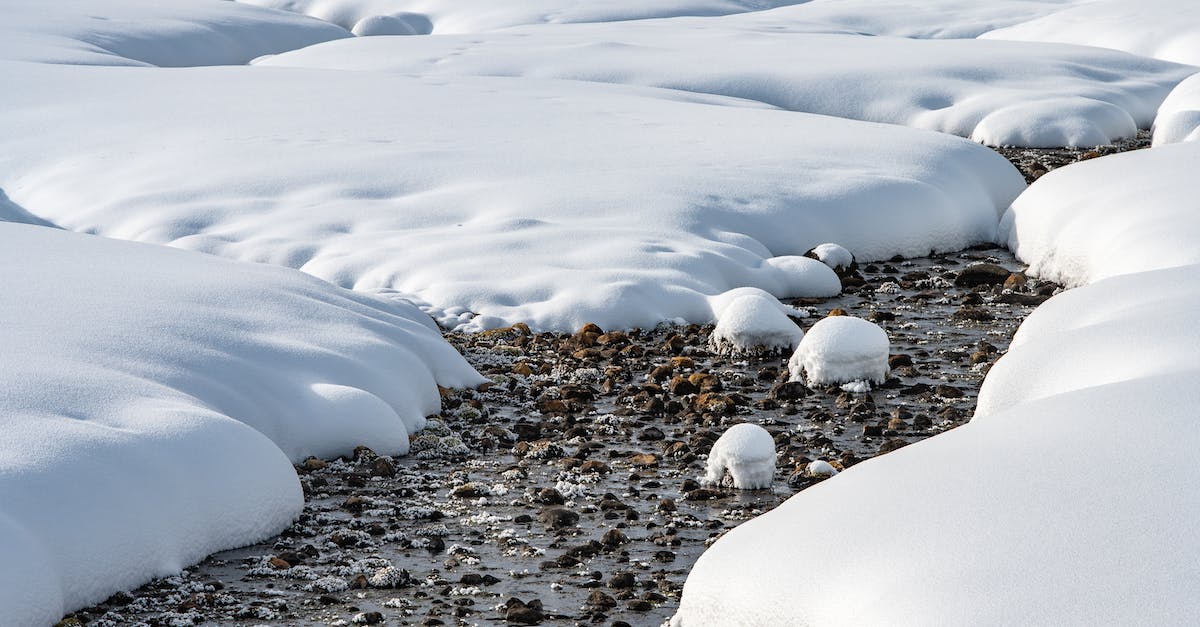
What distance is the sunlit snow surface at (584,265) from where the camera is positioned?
3438 mm

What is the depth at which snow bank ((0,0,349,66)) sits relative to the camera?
2058cm

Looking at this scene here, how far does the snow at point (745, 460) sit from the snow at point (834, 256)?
12.8ft

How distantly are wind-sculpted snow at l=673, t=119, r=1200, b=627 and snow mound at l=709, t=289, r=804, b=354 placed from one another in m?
2.74

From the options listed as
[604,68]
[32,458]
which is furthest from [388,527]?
[604,68]

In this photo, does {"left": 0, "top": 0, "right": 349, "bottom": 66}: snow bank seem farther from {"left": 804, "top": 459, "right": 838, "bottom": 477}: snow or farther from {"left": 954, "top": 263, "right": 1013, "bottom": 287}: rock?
{"left": 804, "top": 459, "right": 838, "bottom": 477}: snow

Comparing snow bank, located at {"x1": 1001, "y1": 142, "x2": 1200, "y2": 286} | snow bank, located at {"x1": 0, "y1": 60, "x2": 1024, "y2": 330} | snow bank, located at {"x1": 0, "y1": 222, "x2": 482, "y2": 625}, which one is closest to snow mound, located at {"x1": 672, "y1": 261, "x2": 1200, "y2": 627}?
snow bank, located at {"x1": 0, "y1": 222, "x2": 482, "y2": 625}

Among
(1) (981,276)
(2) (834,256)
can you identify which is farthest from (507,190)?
(1) (981,276)

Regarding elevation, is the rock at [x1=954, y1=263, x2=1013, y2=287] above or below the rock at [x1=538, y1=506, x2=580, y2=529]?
above

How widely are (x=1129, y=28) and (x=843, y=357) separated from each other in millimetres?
18651

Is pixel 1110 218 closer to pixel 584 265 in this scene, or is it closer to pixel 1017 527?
pixel 584 265

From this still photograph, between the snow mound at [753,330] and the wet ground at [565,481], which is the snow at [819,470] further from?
the snow mound at [753,330]

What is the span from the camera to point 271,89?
15.6 meters

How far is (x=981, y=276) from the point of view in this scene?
923 cm

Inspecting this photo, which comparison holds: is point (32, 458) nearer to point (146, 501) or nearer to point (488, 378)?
point (146, 501)
